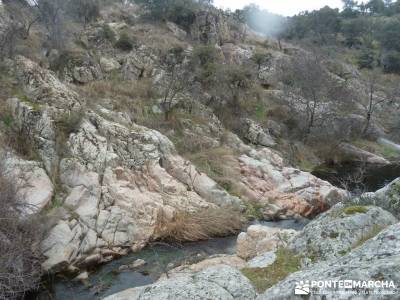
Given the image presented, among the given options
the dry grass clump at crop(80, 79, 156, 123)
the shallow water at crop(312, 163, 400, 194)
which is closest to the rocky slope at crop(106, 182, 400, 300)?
the shallow water at crop(312, 163, 400, 194)

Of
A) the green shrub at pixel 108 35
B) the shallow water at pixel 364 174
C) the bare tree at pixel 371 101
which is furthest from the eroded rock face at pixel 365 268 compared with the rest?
the bare tree at pixel 371 101

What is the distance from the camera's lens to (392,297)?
2.93 metres

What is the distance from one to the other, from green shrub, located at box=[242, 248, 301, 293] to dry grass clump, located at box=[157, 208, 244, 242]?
756 cm

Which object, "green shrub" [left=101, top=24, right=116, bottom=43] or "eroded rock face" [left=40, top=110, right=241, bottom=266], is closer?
"eroded rock face" [left=40, top=110, right=241, bottom=266]

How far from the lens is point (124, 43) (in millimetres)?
30328

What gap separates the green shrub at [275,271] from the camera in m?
A: 5.95

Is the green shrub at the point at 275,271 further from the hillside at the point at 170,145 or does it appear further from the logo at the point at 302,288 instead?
the logo at the point at 302,288

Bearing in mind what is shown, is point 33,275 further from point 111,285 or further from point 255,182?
point 255,182

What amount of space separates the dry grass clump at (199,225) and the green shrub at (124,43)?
18.8 m

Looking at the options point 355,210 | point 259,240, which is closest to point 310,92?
point 259,240

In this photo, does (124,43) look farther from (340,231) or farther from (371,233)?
(371,233)

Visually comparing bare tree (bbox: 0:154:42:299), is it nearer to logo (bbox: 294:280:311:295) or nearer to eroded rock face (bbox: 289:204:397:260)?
eroded rock face (bbox: 289:204:397:260)

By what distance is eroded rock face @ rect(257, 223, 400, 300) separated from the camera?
3.17 metres

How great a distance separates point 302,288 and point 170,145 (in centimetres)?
1517
